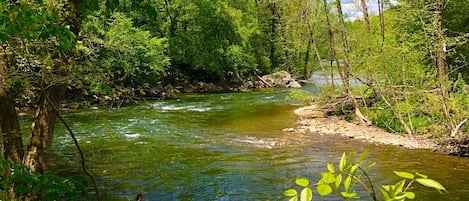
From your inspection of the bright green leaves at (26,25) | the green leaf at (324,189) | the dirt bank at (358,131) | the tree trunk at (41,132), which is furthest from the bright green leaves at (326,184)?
the dirt bank at (358,131)

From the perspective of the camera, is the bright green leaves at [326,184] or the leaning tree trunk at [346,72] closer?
the bright green leaves at [326,184]

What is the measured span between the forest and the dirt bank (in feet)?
1.82

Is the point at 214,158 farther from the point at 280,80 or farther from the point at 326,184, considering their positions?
the point at 280,80

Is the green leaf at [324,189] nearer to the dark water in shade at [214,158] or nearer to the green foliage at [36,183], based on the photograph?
the green foliage at [36,183]

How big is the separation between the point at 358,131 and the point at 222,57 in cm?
2116

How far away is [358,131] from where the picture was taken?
16.2 m

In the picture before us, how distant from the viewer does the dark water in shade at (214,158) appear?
900 centimetres

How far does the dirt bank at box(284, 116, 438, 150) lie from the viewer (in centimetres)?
1399

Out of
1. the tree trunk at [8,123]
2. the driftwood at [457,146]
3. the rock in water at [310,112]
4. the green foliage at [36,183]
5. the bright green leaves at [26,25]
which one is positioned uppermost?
the bright green leaves at [26,25]

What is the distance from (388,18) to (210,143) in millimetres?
10026

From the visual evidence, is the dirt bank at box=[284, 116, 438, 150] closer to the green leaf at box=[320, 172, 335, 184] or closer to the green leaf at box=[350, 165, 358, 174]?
the green leaf at box=[350, 165, 358, 174]

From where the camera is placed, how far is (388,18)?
18750 mm

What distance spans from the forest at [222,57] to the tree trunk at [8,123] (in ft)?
0.05

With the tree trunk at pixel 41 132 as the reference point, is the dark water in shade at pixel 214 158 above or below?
below
